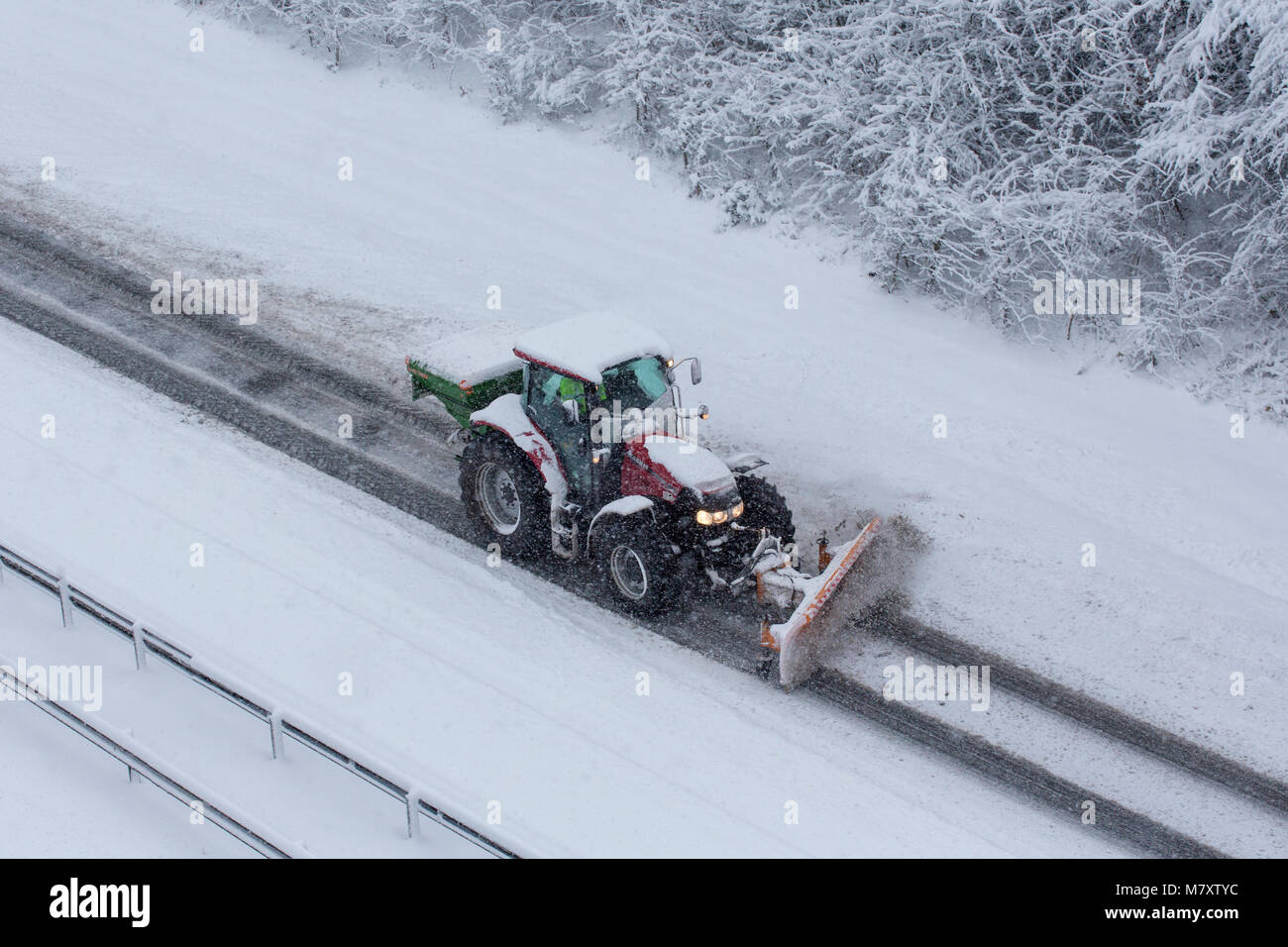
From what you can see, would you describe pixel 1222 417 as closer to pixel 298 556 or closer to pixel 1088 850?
pixel 1088 850

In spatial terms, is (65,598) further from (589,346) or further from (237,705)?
(589,346)

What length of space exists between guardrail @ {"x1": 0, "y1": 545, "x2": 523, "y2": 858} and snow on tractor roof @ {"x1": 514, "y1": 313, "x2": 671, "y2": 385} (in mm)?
3743

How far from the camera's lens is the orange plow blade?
31.3 ft

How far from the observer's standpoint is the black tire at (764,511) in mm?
10531

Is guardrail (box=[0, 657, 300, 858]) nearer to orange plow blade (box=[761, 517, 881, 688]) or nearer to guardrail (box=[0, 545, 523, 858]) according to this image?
guardrail (box=[0, 545, 523, 858])

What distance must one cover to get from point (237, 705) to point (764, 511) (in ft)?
15.2

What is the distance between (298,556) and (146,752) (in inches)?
139

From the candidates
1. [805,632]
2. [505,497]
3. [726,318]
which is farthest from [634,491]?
[726,318]

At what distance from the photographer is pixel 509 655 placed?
10141 millimetres

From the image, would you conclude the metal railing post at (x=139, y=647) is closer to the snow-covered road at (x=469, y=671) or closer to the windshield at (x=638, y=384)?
the snow-covered road at (x=469, y=671)

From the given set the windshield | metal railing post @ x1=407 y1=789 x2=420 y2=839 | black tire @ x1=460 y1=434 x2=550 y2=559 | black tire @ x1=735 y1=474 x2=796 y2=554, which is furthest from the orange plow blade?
metal railing post @ x1=407 y1=789 x2=420 y2=839

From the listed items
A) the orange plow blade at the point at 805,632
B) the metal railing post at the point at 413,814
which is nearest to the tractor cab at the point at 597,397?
the orange plow blade at the point at 805,632

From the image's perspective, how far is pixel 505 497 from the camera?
1145 centimetres

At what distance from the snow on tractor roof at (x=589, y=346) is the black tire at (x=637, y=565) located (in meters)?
1.32
